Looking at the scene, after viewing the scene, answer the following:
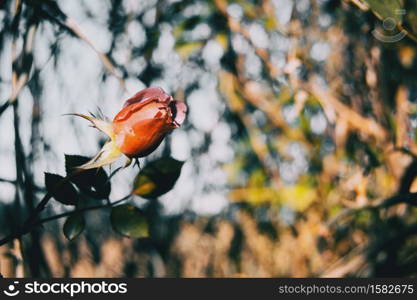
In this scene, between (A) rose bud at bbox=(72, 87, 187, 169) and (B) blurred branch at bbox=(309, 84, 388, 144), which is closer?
(A) rose bud at bbox=(72, 87, 187, 169)

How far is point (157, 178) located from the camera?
0.31 metres

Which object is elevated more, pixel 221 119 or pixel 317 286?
pixel 221 119

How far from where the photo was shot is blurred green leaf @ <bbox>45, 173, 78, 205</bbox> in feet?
0.87

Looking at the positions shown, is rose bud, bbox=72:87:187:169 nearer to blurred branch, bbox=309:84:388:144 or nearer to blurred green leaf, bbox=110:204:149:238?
blurred green leaf, bbox=110:204:149:238

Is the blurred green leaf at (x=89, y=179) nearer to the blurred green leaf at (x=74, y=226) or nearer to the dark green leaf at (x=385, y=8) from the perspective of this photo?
the blurred green leaf at (x=74, y=226)

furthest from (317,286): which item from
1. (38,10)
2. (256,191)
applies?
(38,10)

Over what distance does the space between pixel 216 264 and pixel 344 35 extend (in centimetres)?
74

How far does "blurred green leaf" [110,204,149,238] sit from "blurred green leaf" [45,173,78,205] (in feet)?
0.12

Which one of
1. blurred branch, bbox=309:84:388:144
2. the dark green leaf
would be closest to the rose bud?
the dark green leaf

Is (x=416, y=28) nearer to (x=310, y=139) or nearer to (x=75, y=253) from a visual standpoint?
(x=310, y=139)

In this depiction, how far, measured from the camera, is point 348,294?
0.55 meters

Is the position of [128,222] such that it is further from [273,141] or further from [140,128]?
[273,141]

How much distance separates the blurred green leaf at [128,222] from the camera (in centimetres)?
31

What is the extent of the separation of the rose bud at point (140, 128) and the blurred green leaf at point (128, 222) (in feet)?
0.18
